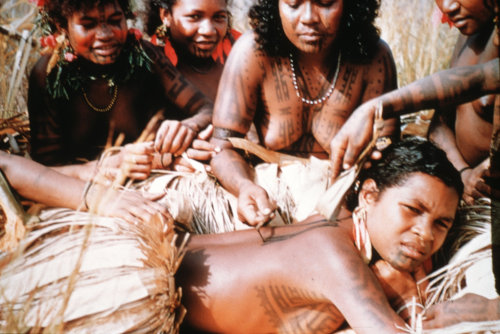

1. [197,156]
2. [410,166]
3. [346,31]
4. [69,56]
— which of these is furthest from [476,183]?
[69,56]

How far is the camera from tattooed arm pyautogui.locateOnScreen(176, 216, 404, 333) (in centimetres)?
177

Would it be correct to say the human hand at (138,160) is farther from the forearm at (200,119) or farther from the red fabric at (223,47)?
the red fabric at (223,47)

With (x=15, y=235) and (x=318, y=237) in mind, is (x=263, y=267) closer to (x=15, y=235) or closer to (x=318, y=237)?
(x=318, y=237)

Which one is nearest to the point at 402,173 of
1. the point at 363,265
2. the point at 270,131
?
the point at 363,265

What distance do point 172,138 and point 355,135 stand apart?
3.40ft

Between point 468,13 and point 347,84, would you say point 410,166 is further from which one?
point 468,13

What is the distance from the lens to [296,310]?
6.33 feet

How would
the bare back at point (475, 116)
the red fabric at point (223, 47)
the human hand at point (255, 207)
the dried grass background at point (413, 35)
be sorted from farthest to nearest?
the dried grass background at point (413, 35) < the red fabric at point (223, 47) < the bare back at point (475, 116) < the human hand at point (255, 207)

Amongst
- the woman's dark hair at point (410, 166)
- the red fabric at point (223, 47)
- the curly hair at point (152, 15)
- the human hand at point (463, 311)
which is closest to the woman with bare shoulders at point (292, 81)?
the woman's dark hair at point (410, 166)

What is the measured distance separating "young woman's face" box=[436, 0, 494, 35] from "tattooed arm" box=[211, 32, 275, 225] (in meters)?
0.89

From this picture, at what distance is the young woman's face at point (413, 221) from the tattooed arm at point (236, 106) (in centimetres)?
70

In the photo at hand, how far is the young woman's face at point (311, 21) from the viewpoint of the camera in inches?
86.7

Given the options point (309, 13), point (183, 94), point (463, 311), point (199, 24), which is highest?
point (309, 13)

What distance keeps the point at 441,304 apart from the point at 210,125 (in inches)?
57.4
